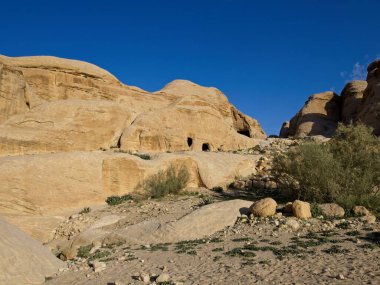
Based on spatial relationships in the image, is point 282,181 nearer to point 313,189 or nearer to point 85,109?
point 313,189

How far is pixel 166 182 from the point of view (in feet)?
50.2

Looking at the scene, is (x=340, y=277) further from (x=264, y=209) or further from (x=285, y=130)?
(x=285, y=130)

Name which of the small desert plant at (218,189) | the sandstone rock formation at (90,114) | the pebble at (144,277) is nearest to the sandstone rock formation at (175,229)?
the pebble at (144,277)

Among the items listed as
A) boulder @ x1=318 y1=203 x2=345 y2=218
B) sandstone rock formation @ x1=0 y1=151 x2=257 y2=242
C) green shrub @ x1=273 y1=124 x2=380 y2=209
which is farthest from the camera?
sandstone rock formation @ x1=0 y1=151 x2=257 y2=242

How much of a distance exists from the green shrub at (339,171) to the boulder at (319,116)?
26.0m

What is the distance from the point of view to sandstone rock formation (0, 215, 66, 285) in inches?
266

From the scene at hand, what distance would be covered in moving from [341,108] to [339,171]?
109ft

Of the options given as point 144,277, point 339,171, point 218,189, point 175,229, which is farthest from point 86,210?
point 339,171

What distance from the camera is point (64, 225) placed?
12.1m

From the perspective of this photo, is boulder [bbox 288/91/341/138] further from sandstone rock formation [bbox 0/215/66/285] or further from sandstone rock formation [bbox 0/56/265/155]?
sandstone rock formation [bbox 0/215/66/285]

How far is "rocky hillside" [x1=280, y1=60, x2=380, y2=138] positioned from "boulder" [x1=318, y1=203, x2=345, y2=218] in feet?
79.2

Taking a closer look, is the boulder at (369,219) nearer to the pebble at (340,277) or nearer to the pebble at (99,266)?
the pebble at (340,277)

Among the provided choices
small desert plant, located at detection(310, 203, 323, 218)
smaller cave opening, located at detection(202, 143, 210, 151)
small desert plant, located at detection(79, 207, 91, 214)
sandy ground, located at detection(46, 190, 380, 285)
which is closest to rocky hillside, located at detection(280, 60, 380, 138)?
smaller cave opening, located at detection(202, 143, 210, 151)

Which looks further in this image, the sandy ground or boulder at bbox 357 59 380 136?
boulder at bbox 357 59 380 136
